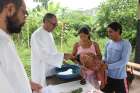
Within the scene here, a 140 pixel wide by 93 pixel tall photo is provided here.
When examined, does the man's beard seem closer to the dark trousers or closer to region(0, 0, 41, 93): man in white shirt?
region(0, 0, 41, 93): man in white shirt

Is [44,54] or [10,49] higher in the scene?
[10,49]

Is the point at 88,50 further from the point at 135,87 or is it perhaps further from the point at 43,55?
the point at 135,87

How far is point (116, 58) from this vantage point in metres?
2.99

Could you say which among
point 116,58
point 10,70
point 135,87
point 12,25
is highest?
point 12,25

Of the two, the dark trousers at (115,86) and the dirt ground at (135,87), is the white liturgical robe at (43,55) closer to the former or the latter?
the dark trousers at (115,86)

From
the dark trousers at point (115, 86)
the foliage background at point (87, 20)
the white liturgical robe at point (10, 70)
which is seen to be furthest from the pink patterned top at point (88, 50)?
the foliage background at point (87, 20)

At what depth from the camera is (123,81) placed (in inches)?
121

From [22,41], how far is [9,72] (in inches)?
140

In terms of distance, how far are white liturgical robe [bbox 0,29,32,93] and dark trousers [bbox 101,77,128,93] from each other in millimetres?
1742

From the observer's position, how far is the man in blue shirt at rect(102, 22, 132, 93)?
9.53 feet

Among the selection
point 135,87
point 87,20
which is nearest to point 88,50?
point 135,87

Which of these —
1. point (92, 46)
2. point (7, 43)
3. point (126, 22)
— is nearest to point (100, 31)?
point (126, 22)

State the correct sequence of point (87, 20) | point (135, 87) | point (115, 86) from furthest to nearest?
point (87, 20), point (135, 87), point (115, 86)

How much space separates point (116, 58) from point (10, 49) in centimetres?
174
